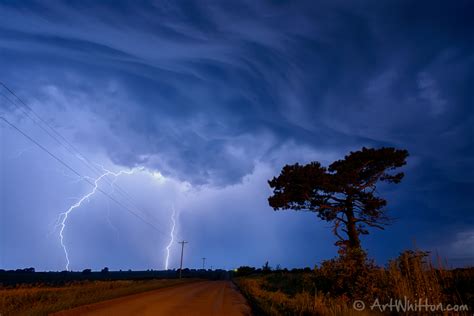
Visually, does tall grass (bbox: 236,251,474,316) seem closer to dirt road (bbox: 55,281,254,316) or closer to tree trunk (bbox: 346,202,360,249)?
dirt road (bbox: 55,281,254,316)

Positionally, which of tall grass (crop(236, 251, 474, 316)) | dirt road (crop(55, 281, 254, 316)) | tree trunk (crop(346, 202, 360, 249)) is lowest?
dirt road (crop(55, 281, 254, 316))

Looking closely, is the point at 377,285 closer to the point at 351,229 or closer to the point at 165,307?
the point at 165,307

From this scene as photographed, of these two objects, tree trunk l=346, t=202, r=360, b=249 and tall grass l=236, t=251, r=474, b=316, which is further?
tree trunk l=346, t=202, r=360, b=249

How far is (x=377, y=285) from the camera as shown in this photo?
34.8 ft

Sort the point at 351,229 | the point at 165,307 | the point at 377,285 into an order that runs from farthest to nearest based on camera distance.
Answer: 1. the point at 351,229
2. the point at 165,307
3. the point at 377,285

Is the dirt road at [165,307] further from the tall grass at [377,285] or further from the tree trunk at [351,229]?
the tree trunk at [351,229]

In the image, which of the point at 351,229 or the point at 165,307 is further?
the point at 351,229

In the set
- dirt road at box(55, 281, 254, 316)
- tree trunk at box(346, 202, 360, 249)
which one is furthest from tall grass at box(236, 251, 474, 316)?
tree trunk at box(346, 202, 360, 249)

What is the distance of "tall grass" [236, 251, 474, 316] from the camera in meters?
6.94

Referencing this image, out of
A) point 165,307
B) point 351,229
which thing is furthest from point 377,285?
point 351,229

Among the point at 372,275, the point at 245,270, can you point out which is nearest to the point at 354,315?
the point at 372,275

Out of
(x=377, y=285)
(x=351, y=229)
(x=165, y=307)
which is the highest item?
(x=351, y=229)

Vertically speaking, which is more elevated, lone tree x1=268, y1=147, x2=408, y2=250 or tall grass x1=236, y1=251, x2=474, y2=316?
lone tree x1=268, y1=147, x2=408, y2=250

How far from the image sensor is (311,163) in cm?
2280
